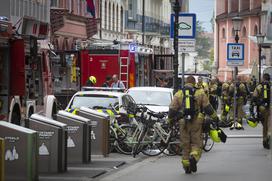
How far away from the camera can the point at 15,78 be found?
828 inches

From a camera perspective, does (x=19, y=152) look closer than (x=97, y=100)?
Yes

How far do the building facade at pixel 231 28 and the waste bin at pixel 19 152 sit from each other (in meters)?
82.6

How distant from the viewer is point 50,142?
1560 centimetres

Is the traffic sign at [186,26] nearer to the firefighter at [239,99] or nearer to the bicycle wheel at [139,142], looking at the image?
the bicycle wheel at [139,142]

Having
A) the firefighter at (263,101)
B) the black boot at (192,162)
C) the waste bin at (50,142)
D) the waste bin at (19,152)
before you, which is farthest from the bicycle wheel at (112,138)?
the waste bin at (19,152)

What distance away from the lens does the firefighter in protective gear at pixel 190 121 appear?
53.2 ft

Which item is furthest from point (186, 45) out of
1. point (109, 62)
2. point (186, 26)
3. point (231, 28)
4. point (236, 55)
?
point (231, 28)

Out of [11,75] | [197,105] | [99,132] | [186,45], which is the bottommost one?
[99,132]

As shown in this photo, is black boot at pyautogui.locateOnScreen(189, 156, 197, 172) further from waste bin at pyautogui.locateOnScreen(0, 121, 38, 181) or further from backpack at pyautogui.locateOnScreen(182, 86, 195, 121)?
waste bin at pyautogui.locateOnScreen(0, 121, 38, 181)

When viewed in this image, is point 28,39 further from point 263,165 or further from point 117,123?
point 263,165

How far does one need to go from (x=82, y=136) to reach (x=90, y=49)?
20.0 meters

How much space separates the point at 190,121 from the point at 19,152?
3.85 meters

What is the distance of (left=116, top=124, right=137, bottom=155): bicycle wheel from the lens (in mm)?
20359

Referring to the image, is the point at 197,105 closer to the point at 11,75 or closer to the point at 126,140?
the point at 126,140
